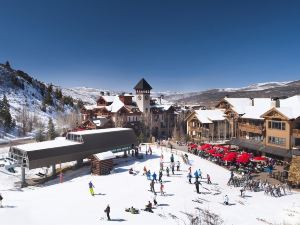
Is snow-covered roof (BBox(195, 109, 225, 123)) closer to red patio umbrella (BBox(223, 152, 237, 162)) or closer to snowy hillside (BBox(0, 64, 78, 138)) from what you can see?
red patio umbrella (BBox(223, 152, 237, 162))

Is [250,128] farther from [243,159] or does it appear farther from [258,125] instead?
[243,159]

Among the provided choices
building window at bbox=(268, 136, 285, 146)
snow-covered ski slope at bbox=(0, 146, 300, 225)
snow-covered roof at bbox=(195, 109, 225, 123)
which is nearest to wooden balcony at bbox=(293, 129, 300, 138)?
building window at bbox=(268, 136, 285, 146)

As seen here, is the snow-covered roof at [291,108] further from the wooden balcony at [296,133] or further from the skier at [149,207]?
the skier at [149,207]

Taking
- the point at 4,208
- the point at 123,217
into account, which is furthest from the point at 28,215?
the point at 123,217

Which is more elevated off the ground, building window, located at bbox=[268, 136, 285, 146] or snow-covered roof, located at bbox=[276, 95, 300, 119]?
snow-covered roof, located at bbox=[276, 95, 300, 119]

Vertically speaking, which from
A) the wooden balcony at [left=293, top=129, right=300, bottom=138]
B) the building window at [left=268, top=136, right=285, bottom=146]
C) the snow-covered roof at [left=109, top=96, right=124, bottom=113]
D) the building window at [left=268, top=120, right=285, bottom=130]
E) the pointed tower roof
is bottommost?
the building window at [left=268, top=136, right=285, bottom=146]

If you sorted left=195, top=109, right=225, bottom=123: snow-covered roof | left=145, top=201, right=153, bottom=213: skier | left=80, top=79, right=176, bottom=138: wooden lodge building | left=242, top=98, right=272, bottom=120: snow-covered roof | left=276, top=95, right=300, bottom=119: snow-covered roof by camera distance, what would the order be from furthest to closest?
left=80, top=79, right=176, bottom=138: wooden lodge building
left=195, top=109, right=225, bottom=123: snow-covered roof
left=242, top=98, right=272, bottom=120: snow-covered roof
left=276, top=95, right=300, bottom=119: snow-covered roof
left=145, top=201, right=153, bottom=213: skier

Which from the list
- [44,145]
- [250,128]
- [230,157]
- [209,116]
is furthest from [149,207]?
[209,116]
